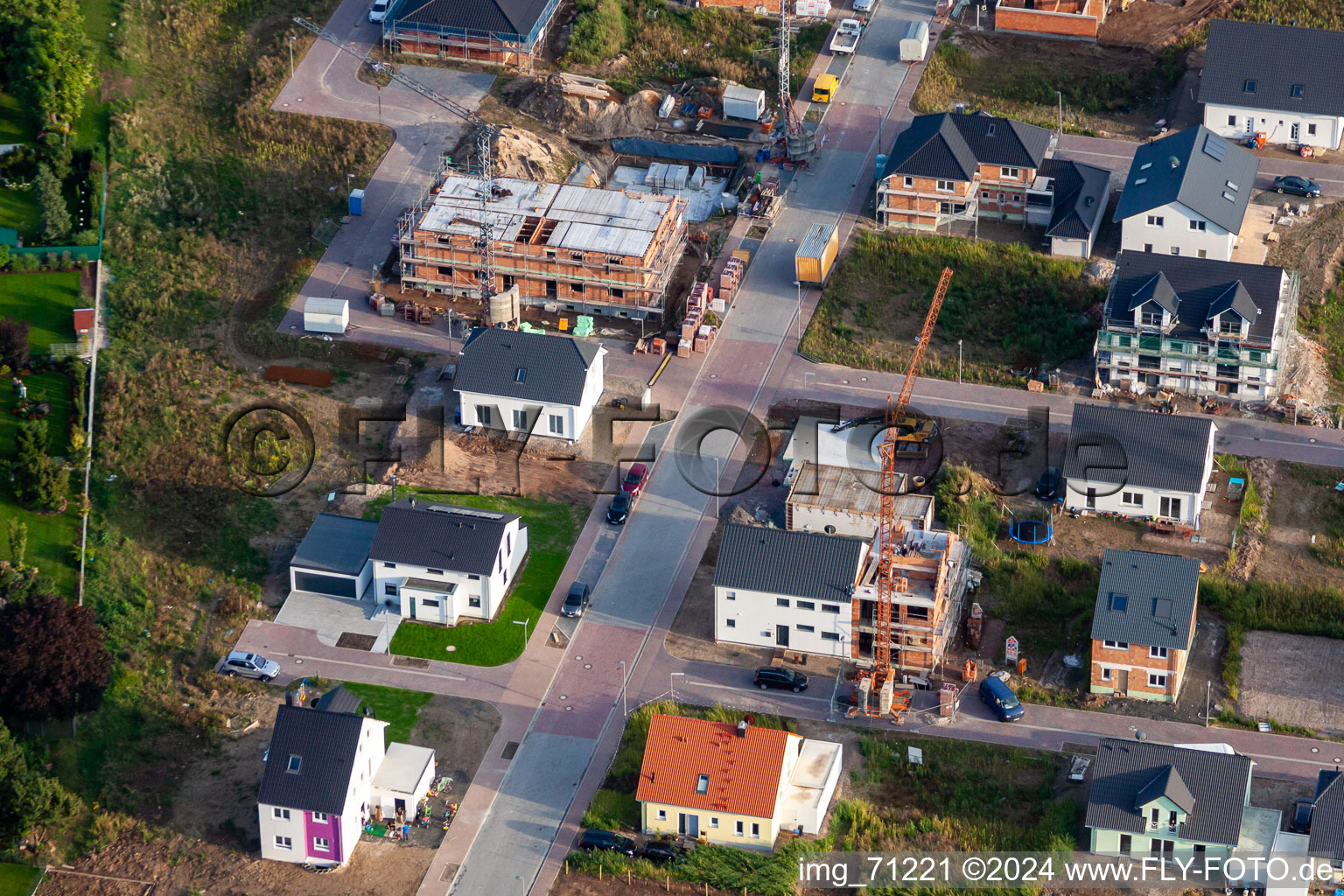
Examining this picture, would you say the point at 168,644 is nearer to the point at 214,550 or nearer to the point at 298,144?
the point at 214,550

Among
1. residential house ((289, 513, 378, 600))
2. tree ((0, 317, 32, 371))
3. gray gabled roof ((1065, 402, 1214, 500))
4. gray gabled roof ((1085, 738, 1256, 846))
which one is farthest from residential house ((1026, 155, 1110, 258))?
tree ((0, 317, 32, 371))

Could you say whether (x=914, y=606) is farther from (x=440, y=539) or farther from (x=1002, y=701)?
(x=440, y=539)

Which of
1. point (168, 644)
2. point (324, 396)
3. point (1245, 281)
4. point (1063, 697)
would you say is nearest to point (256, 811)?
point (168, 644)

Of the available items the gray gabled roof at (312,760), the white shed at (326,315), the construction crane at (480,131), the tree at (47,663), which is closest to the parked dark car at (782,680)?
the gray gabled roof at (312,760)

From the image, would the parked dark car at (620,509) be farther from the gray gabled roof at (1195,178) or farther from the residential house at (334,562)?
the gray gabled roof at (1195,178)

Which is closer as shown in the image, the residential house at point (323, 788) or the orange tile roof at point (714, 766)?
the orange tile roof at point (714, 766)

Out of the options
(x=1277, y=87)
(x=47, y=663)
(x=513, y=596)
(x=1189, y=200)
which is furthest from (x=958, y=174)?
(x=47, y=663)

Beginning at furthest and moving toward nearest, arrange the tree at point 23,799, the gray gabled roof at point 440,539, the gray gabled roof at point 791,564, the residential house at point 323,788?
the gray gabled roof at point 440,539, the gray gabled roof at point 791,564, the tree at point 23,799, the residential house at point 323,788

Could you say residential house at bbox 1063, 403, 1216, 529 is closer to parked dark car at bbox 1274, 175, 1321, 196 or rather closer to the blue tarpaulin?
parked dark car at bbox 1274, 175, 1321, 196
